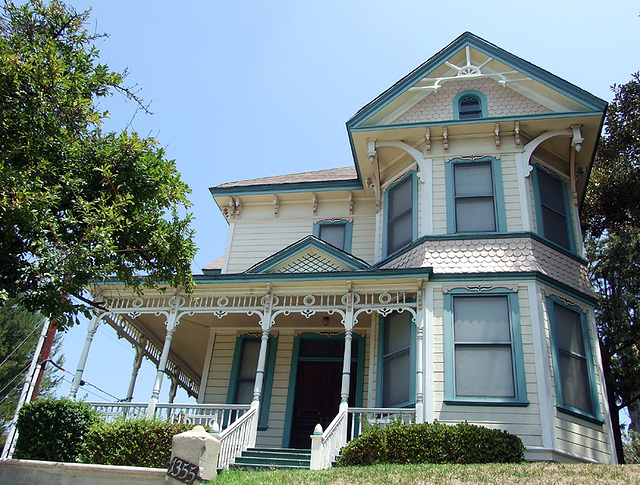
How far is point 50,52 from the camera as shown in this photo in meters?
7.97

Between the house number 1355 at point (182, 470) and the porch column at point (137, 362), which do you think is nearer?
the house number 1355 at point (182, 470)

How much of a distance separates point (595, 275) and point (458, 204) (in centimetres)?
712

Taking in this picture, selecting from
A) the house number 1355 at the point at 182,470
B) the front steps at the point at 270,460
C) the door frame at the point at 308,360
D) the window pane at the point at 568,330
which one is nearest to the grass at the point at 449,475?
the house number 1355 at the point at 182,470

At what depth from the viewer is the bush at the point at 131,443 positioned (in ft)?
31.5

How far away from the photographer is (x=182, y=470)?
7.95m

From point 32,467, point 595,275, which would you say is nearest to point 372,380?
point 32,467

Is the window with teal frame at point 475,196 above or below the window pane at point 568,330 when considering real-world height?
above

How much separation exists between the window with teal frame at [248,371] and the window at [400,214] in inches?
144

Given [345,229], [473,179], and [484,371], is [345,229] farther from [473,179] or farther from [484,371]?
[484,371]

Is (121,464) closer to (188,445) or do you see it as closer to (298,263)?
(188,445)

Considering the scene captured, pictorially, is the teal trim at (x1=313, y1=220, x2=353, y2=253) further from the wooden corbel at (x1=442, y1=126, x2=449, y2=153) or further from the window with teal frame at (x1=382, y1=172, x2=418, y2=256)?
the wooden corbel at (x1=442, y1=126, x2=449, y2=153)

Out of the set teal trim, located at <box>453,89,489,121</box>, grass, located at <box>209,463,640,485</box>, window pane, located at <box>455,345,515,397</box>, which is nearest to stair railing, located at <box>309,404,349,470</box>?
grass, located at <box>209,463,640,485</box>

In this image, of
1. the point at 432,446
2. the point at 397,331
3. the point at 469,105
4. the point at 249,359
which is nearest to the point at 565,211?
the point at 469,105

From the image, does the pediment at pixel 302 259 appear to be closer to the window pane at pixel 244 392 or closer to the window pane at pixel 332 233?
the window pane at pixel 332 233
